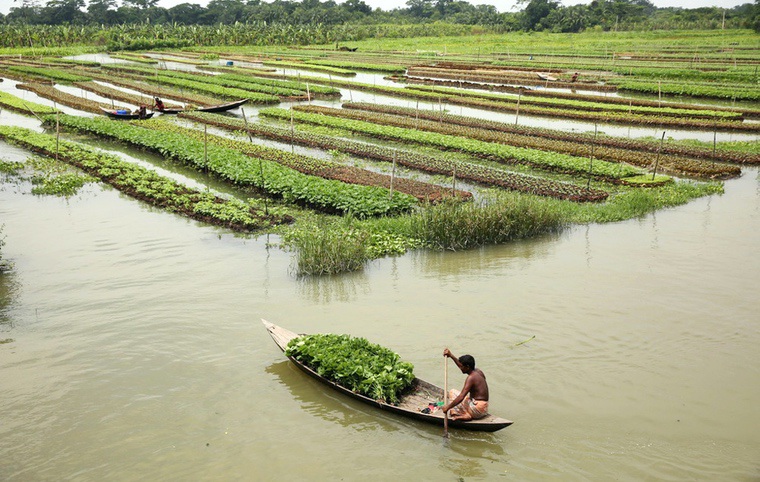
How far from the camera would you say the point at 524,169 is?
73.7ft

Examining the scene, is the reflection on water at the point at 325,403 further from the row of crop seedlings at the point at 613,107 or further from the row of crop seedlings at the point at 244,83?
the row of crop seedlings at the point at 244,83

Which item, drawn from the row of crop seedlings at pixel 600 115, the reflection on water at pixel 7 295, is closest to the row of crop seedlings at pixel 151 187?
the reflection on water at pixel 7 295

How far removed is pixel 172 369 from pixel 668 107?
29356 millimetres

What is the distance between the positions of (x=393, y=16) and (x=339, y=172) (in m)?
88.8

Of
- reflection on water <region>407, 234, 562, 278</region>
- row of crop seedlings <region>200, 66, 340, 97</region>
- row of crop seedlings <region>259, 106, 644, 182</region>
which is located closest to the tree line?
row of crop seedlings <region>200, 66, 340, 97</region>

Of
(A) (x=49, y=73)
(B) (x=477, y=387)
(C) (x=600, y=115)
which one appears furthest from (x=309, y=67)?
(B) (x=477, y=387)

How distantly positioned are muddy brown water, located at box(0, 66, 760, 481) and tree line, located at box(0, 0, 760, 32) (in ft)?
189

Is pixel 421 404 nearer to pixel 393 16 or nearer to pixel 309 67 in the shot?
pixel 309 67

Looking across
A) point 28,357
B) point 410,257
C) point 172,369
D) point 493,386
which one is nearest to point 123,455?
point 172,369

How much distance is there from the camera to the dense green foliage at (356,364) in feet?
29.7

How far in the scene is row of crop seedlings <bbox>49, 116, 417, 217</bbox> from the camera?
1753cm

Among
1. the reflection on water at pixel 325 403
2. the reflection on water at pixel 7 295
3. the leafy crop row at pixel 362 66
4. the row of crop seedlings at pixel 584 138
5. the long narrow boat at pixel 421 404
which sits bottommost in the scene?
the reflection on water at pixel 325 403

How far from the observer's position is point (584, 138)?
26.6m

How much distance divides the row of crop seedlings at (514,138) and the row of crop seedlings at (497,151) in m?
0.95
